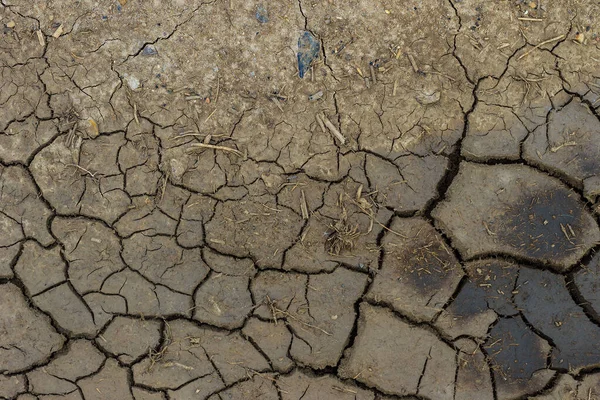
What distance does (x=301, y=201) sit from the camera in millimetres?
2912

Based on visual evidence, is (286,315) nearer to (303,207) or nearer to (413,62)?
(303,207)

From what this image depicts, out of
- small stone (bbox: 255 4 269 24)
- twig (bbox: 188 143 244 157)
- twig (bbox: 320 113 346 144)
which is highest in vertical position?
small stone (bbox: 255 4 269 24)

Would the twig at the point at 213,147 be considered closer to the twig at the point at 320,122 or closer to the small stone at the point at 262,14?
the twig at the point at 320,122

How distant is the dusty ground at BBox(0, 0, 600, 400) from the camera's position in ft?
9.47

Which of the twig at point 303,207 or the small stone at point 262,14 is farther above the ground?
the small stone at point 262,14

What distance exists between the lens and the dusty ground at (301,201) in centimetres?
289

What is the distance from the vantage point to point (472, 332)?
9.47 feet

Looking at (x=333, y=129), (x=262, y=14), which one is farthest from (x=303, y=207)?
(x=262, y=14)

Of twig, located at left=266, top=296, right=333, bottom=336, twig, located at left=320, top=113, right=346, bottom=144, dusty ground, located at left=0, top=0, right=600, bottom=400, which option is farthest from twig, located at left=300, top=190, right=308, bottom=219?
twig, located at left=266, top=296, right=333, bottom=336

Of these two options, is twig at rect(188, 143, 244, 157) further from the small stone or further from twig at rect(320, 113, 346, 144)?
the small stone

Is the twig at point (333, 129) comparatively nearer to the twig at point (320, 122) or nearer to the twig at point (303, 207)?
the twig at point (320, 122)

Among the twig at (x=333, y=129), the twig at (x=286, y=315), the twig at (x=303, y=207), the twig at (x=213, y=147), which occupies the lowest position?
the twig at (x=286, y=315)

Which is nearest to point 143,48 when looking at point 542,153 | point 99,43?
point 99,43

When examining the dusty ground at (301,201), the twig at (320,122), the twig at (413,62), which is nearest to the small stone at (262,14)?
the dusty ground at (301,201)
